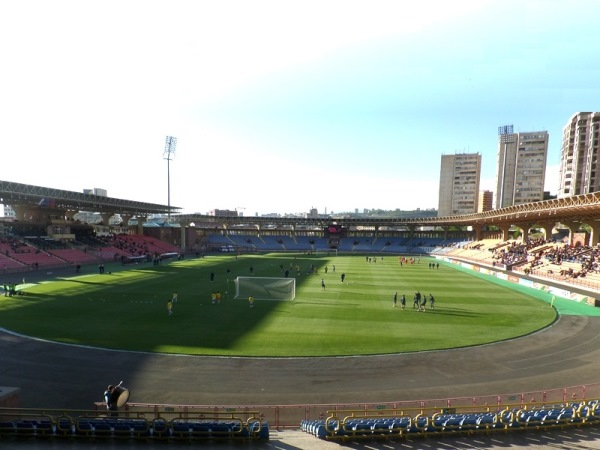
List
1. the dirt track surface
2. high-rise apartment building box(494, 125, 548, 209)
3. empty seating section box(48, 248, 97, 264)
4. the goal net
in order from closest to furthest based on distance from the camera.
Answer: the dirt track surface
the goal net
empty seating section box(48, 248, 97, 264)
high-rise apartment building box(494, 125, 548, 209)

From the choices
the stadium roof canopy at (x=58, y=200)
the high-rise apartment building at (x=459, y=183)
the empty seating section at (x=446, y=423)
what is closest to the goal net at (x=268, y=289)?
the empty seating section at (x=446, y=423)

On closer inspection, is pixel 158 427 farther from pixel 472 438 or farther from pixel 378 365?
pixel 378 365

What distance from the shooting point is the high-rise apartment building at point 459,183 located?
149m

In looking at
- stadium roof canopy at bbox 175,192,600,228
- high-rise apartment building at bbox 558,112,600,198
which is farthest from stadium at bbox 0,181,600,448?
high-rise apartment building at bbox 558,112,600,198

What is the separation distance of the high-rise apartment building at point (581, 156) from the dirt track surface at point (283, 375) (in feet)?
375

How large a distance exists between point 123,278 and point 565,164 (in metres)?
136

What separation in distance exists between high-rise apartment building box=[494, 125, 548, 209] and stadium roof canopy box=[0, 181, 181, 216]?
134 meters

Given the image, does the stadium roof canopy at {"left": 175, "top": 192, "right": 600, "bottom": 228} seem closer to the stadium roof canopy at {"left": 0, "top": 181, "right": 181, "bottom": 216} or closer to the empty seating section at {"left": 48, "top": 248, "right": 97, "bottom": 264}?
the stadium roof canopy at {"left": 0, "top": 181, "right": 181, "bottom": 216}

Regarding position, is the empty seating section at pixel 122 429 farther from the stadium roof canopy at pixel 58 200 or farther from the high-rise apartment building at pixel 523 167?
the high-rise apartment building at pixel 523 167

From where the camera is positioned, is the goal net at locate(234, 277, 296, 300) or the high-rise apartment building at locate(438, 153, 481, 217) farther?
the high-rise apartment building at locate(438, 153, 481, 217)

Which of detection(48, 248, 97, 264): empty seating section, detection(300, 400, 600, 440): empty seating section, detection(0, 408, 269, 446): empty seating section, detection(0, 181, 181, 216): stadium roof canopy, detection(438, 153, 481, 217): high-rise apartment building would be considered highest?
detection(438, 153, 481, 217): high-rise apartment building

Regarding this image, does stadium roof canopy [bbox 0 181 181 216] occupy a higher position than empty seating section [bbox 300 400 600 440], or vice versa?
stadium roof canopy [bbox 0 181 181 216]

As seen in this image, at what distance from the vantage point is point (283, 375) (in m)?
13.8

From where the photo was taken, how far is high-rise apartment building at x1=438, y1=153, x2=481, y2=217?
149 metres
